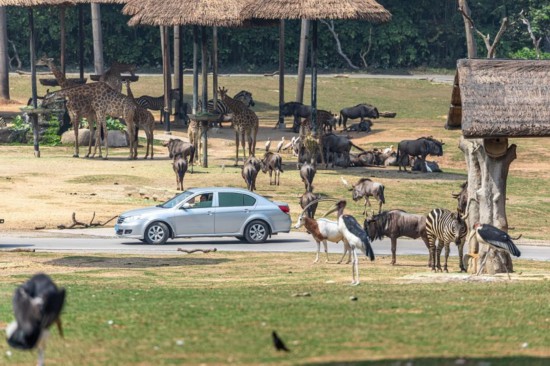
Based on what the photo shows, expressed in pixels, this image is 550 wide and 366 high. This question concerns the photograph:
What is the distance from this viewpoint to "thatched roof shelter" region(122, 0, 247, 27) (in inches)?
1892

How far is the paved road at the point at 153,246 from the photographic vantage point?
105 ft

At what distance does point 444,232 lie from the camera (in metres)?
28.5

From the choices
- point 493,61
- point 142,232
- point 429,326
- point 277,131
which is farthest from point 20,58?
point 429,326

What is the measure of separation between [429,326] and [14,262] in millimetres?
13244

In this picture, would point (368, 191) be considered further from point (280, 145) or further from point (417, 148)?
point (280, 145)

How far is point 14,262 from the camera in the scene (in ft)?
93.4

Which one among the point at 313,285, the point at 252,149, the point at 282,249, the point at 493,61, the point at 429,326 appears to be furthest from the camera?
the point at 252,149

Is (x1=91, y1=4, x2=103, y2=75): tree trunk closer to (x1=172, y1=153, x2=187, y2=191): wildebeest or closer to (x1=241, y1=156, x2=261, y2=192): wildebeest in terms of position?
(x1=172, y1=153, x2=187, y2=191): wildebeest

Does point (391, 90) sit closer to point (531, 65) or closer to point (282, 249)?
point (282, 249)

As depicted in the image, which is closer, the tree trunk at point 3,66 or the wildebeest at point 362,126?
the wildebeest at point 362,126

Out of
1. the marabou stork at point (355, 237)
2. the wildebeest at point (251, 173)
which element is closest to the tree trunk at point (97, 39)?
the wildebeest at point (251, 173)

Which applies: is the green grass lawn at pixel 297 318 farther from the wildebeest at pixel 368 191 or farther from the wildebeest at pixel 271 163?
the wildebeest at pixel 271 163

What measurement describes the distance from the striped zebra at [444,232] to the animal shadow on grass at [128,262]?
4.69 metres

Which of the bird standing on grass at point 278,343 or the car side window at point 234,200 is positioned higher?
the bird standing on grass at point 278,343
